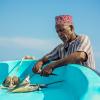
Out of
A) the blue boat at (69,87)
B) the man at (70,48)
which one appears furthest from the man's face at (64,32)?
the blue boat at (69,87)

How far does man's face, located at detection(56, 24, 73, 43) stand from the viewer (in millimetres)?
4047

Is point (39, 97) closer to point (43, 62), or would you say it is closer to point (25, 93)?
point (25, 93)

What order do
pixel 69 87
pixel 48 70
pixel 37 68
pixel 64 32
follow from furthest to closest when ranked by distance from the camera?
pixel 37 68, pixel 64 32, pixel 48 70, pixel 69 87

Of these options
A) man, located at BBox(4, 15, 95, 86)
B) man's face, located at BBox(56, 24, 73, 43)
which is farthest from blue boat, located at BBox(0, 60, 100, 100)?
man's face, located at BBox(56, 24, 73, 43)

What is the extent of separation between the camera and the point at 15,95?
2.94 meters

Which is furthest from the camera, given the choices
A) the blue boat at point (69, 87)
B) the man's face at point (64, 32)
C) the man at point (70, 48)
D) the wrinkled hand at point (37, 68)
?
the wrinkled hand at point (37, 68)

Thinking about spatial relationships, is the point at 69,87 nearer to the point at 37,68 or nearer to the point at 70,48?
the point at 70,48

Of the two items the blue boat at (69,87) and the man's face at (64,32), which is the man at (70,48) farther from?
the blue boat at (69,87)

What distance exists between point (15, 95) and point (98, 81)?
2.64 feet

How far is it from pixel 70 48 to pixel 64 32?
219mm

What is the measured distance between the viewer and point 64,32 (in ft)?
13.4

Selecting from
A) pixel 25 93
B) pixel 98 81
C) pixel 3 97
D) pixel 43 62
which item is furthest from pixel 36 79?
pixel 98 81

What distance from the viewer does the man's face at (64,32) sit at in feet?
13.3

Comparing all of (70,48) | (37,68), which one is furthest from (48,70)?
(37,68)
